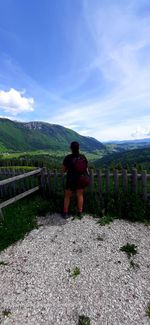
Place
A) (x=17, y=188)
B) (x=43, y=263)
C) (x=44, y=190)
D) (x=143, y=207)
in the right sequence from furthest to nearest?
(x=17, y=188), (x=44, y=190), (x=143, y=207), (x=43, y=263)

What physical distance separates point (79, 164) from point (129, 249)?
3.59 m

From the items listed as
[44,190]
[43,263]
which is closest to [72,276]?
[43,263]

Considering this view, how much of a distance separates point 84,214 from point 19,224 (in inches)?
107

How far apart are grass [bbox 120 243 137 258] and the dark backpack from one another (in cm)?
325

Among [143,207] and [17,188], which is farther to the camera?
[17,188]

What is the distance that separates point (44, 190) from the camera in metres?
11.3

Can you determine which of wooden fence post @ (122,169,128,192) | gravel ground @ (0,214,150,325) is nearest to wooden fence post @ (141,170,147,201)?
wooden fence post @ (122,169,128,192)

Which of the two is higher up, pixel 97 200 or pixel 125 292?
pixel 97 200

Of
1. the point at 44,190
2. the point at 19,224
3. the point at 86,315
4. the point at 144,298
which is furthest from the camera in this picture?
the point at 44,190

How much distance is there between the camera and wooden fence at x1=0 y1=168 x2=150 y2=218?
9391 millimetres

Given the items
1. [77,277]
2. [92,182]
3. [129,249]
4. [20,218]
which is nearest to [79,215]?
[92,182]

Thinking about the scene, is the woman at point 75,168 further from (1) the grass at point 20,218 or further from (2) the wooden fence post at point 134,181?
(2) the wooden fence post at point 134,181

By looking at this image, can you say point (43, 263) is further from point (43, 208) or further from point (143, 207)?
point (143, 207)

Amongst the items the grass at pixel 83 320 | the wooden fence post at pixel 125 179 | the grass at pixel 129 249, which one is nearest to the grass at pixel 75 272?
the grass at pixel 83 320
